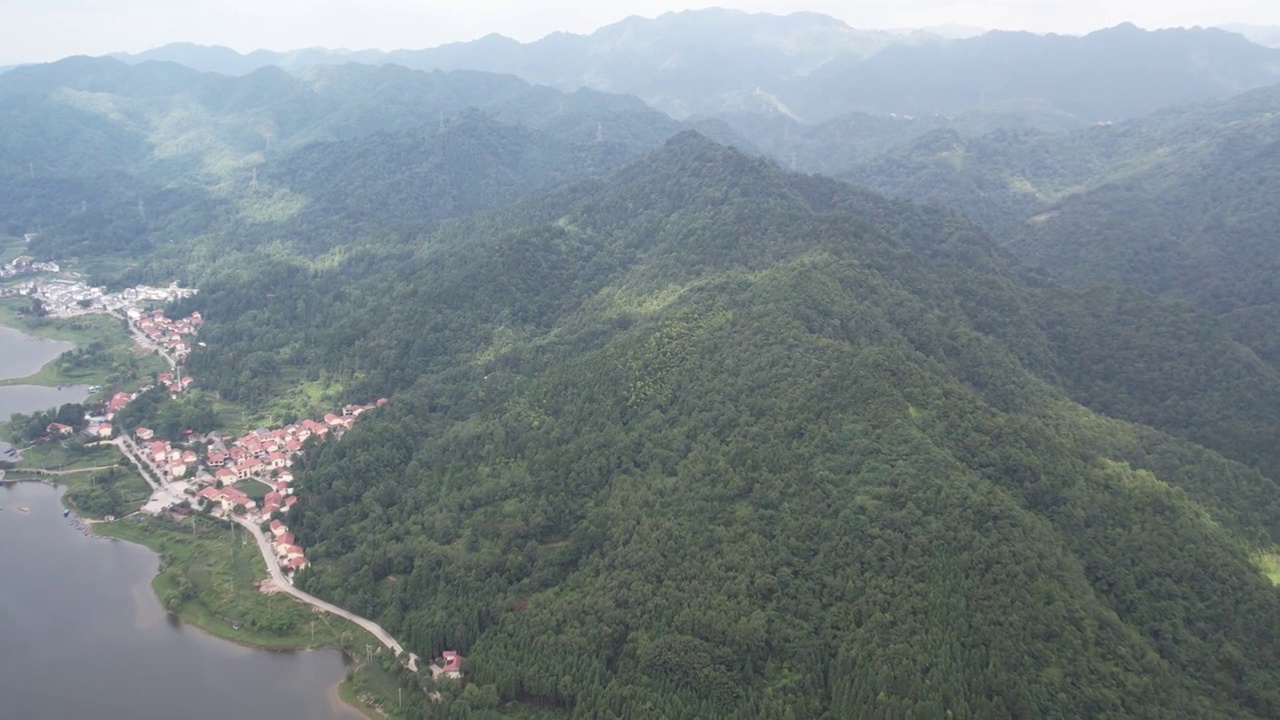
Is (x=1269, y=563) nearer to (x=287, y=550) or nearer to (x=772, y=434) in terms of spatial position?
(x=772, y=434)

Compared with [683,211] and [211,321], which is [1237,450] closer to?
[683,211]

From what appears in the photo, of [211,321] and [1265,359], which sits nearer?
[1265,359]

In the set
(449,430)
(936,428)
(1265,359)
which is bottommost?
(1265,359)

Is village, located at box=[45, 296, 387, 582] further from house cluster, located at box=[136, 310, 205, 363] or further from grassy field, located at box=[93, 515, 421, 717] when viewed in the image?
house cluster, located at box=[136, 310, 205, 363]

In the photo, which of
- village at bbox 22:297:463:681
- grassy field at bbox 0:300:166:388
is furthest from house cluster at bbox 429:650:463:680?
grassy field at bbox 0:300:166:388

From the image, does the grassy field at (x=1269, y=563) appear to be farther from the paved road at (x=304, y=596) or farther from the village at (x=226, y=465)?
the village at (x=226, y=465)

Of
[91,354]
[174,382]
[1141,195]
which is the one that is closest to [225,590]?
[174,382]

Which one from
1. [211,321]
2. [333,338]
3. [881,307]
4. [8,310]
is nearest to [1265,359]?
[881,307]
